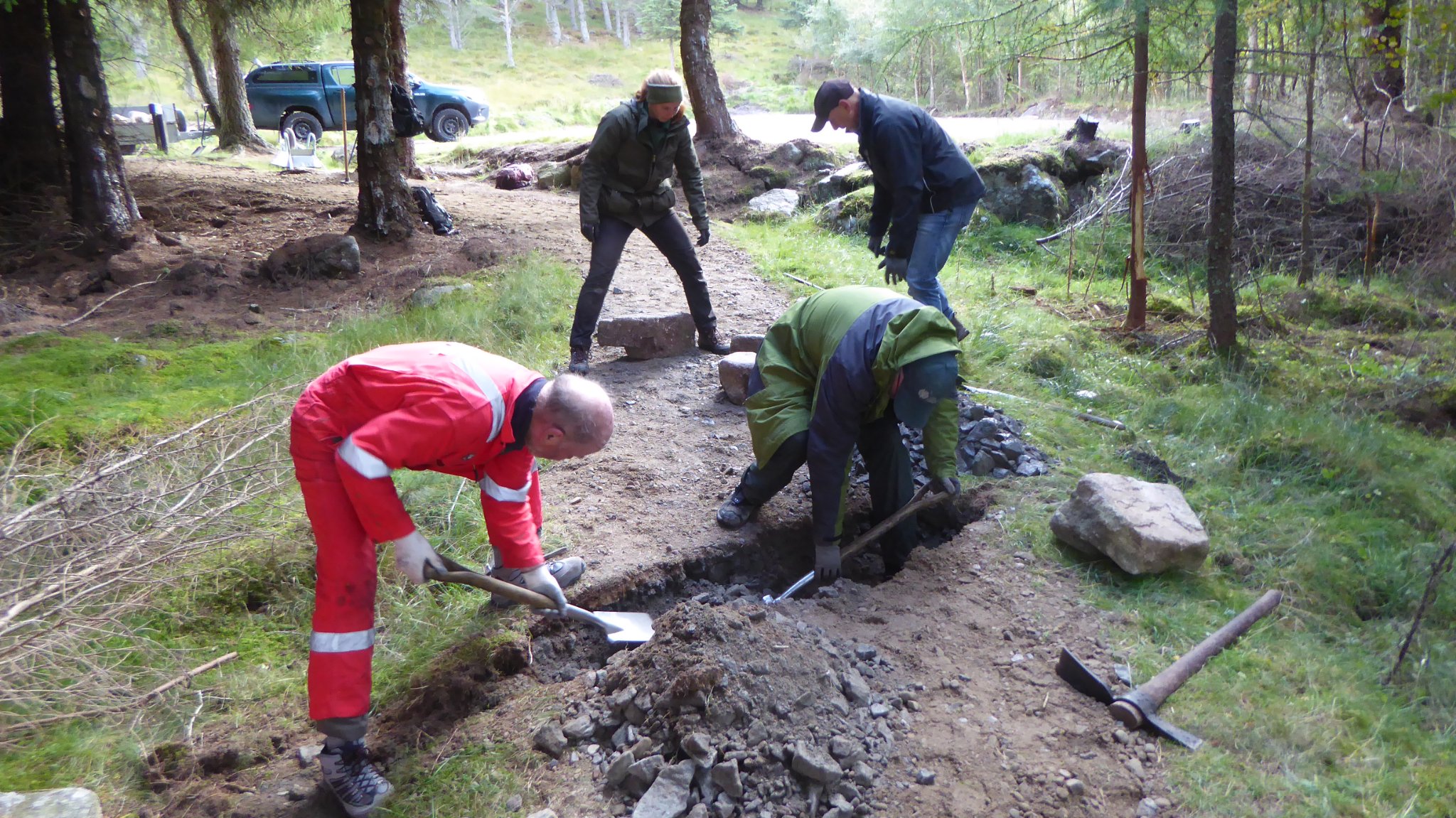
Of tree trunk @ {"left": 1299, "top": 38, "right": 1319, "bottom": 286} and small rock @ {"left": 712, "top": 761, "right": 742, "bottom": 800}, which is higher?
tree trunk @ {"left": 1299, "top": 38, "right": 1319, "bottom": 286}

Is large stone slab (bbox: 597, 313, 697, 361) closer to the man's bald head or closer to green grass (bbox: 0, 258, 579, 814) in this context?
green grass (bbox: 0, 258, 579, 814)

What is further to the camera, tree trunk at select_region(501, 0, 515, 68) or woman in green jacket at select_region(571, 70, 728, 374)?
tree trunk at select_region(501, 0, 515, 68)

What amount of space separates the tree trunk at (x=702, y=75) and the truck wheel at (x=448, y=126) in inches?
297

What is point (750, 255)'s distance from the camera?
8.59 m

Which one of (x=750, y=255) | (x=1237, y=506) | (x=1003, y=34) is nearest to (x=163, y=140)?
(x=750, y=255)

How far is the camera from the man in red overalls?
230 cm

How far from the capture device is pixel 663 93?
4906 mm

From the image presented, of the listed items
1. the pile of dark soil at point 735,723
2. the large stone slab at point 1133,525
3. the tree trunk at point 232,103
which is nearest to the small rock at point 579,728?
the pile of dark soil at point 735,723

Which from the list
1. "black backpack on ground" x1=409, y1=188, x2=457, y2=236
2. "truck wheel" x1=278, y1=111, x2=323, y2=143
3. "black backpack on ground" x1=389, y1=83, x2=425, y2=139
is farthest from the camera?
"truck wheel" x1=278, y1=111, x2=323, y2=143

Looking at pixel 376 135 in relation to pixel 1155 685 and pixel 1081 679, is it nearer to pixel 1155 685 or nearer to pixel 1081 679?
pixel 1081 679

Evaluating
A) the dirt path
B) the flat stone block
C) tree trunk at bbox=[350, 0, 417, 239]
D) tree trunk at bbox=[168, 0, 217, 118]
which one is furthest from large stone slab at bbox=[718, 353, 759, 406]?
tree trunk at bbox=[168, 0, 217, 118]

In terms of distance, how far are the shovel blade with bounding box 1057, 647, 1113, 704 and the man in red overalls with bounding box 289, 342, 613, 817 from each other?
1.74m

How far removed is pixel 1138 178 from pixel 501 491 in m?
5.56

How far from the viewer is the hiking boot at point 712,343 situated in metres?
5.96
